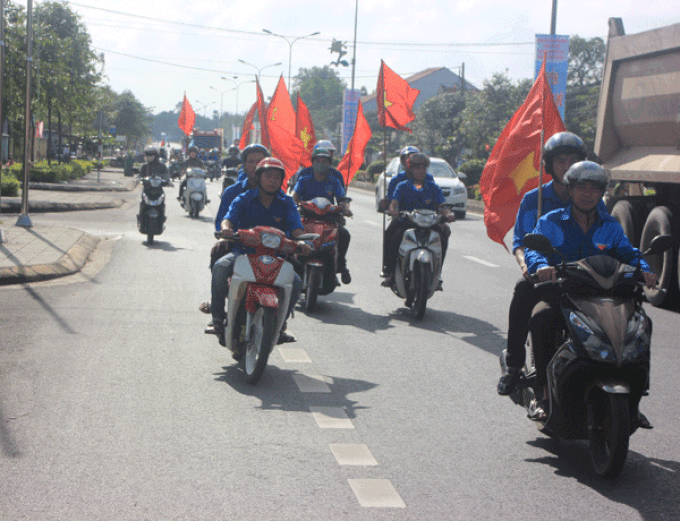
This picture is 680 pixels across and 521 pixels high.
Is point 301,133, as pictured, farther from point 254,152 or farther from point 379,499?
point 379,499

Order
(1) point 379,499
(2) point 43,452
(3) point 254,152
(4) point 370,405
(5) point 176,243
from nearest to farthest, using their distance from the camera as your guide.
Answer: (1) point 379,499 → (2) point 43,452 → (4) point 370,405 → (3) point 254,152 → (5) point 176,243

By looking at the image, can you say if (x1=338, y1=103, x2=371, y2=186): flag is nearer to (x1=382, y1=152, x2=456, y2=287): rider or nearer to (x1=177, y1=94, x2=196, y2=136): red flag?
(x1=382, y1=152, x2=456, y2=287): rider

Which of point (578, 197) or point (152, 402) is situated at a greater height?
point (578, 197)

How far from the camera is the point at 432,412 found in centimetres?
596

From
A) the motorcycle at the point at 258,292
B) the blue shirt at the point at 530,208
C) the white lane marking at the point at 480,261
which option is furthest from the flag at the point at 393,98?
the blue shirt at the point at 530,208

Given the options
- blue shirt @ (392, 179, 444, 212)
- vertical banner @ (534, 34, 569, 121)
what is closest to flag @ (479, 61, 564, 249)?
blue shirt @ (392, 179, 444, 212)

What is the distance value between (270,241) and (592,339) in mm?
2812

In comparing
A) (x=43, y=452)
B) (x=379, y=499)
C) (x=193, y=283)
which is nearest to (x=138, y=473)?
(x=43, y=452)

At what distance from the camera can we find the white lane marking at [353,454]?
4.84 metres

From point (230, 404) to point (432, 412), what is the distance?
1.26m

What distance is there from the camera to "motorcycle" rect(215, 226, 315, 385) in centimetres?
648

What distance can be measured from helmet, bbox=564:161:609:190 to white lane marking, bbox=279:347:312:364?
3.03m

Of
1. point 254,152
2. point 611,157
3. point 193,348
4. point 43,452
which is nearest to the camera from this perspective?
point 43,452

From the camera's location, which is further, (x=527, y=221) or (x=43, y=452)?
(x=527, y=221)
